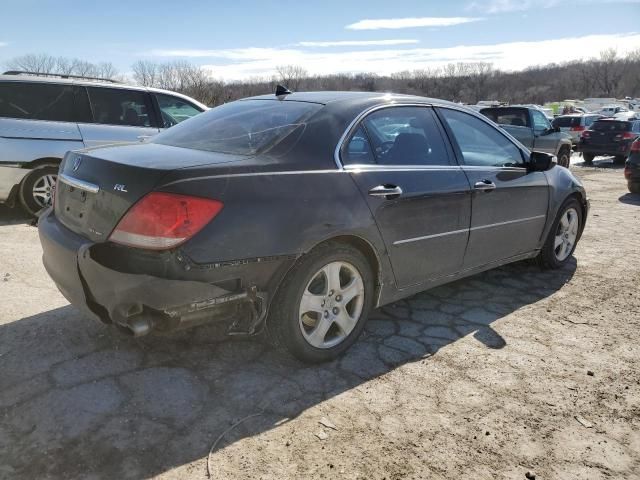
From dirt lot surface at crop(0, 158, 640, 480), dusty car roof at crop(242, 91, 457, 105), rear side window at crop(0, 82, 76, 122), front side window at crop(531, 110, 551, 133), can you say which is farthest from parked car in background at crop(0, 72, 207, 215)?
front side window at crop(531, 110, 551, 133)

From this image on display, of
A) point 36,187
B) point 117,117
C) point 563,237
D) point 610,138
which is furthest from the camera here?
point 610,138

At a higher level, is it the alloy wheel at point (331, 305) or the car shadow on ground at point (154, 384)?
the alloy wheel at point (331, 305)

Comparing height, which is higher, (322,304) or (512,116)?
(512,116)

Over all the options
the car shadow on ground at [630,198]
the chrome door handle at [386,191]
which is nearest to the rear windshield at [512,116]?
the car shadow on ground at [630,198]

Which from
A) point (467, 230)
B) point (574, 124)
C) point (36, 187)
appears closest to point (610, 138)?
point (574, 124)

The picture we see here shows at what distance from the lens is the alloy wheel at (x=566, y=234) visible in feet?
16.4

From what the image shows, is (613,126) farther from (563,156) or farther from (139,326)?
(139,326)

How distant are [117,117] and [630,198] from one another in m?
9.00

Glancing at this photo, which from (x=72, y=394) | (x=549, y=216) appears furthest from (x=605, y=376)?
(x=72, y=394)

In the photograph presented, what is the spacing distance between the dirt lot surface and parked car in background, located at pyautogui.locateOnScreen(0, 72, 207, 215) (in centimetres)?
263

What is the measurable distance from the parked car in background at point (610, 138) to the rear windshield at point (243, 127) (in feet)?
52.0

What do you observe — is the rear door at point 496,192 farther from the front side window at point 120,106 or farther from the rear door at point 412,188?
the front side window at point 120,106

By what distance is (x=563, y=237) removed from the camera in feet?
16.6

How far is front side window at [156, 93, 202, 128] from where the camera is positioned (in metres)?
7.32
